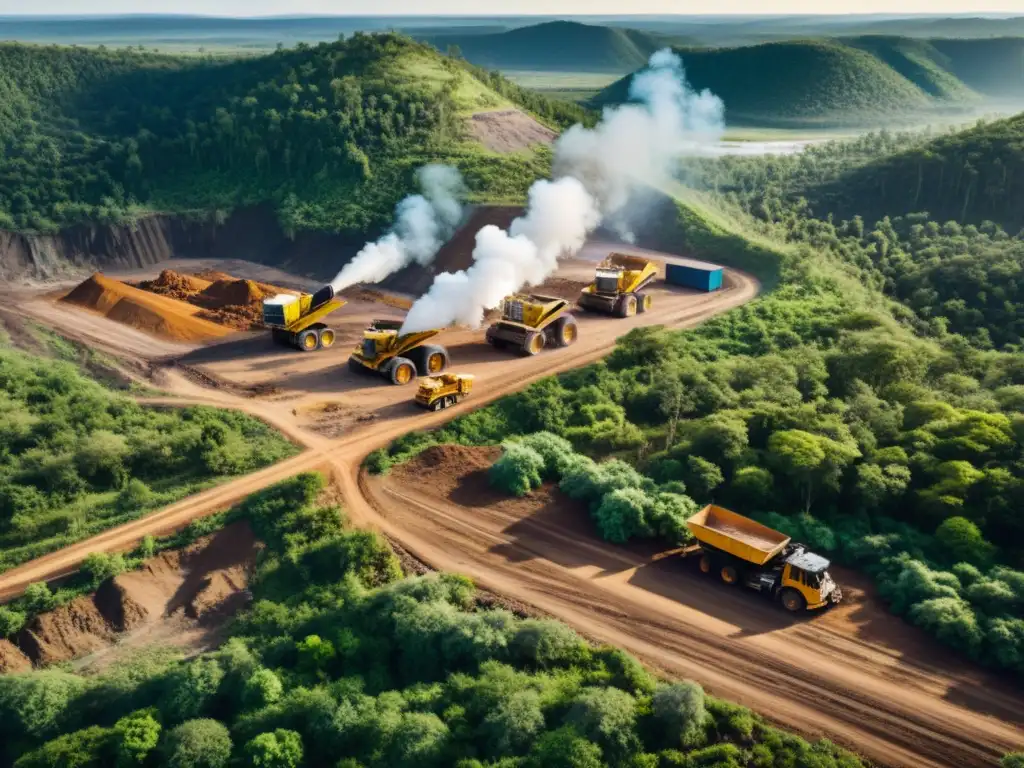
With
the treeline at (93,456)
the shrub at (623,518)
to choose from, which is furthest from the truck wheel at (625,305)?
the treeline at (93,456)

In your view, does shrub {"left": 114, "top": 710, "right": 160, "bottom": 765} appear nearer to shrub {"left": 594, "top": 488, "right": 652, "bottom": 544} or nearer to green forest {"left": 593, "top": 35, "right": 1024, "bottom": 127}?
shrub {"left": 594, "top": 488, "right": 652, "bottom": 544}

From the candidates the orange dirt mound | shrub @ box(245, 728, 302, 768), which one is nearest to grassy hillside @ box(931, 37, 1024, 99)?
the orange dirt mound

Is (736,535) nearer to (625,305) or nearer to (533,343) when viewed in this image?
(533,343)

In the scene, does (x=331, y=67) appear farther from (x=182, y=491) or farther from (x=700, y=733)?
(x=700, y=733)

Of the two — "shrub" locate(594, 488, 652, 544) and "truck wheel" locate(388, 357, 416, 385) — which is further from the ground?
"truck wheel" locate(388, 357, 416, 385)

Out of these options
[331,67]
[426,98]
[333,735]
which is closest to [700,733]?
[333,735]

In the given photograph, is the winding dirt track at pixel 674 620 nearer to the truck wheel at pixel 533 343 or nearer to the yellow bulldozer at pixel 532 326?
the truck wheel at pixel 533 343
